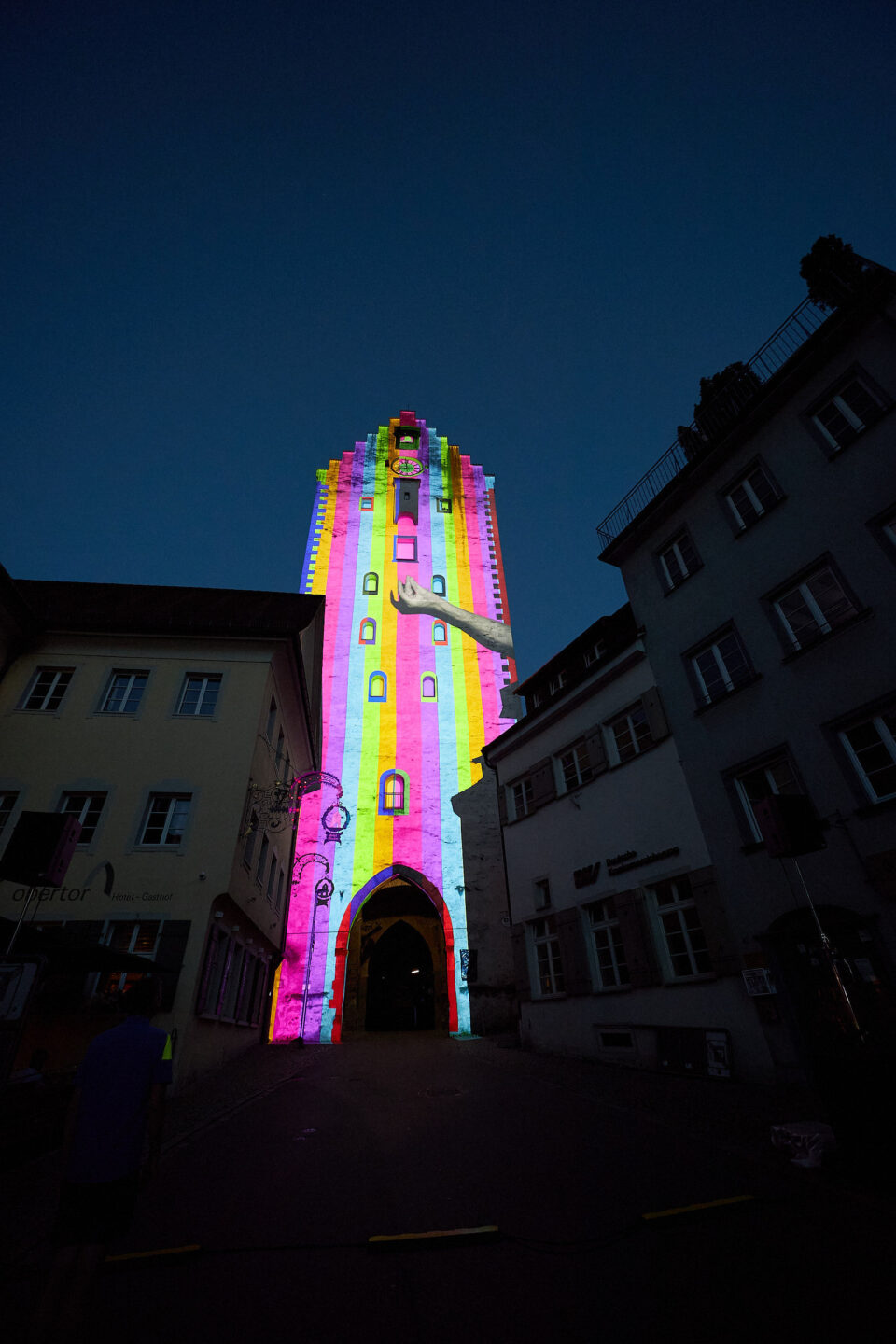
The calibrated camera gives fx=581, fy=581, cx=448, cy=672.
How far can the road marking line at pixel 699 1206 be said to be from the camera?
13.6 feet

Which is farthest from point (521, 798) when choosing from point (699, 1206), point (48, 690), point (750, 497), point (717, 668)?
point (48, 690)

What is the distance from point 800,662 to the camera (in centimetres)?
1041

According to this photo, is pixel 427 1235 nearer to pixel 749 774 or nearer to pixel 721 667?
pixel 749 774

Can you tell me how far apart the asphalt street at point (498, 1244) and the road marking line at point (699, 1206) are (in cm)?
2

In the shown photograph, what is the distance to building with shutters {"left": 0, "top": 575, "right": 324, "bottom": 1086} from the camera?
39.1ft

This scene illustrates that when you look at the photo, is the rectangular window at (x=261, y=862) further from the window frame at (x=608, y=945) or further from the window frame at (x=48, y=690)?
the window frame at (x=608, y=945)

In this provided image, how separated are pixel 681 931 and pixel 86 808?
13.2m

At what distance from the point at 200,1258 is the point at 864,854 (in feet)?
30.7

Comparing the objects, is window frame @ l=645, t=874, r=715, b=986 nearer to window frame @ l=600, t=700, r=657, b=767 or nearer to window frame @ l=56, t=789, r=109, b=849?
window frame @ l=600, t=700, r=657, b=767

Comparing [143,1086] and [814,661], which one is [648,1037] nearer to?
[814,661]

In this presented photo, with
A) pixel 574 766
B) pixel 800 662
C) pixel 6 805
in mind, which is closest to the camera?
pixel 800 662

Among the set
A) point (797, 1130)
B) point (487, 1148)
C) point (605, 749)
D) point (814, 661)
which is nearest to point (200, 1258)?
point (487, 1148)

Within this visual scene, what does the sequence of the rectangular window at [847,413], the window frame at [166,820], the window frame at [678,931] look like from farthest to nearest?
the window frame at [166,820]
the window frame at [678,931]
the rectangular window at [847,413]

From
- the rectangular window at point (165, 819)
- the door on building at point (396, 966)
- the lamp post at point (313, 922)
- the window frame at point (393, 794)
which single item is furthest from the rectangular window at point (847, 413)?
the lamp post at point (313, 922)
